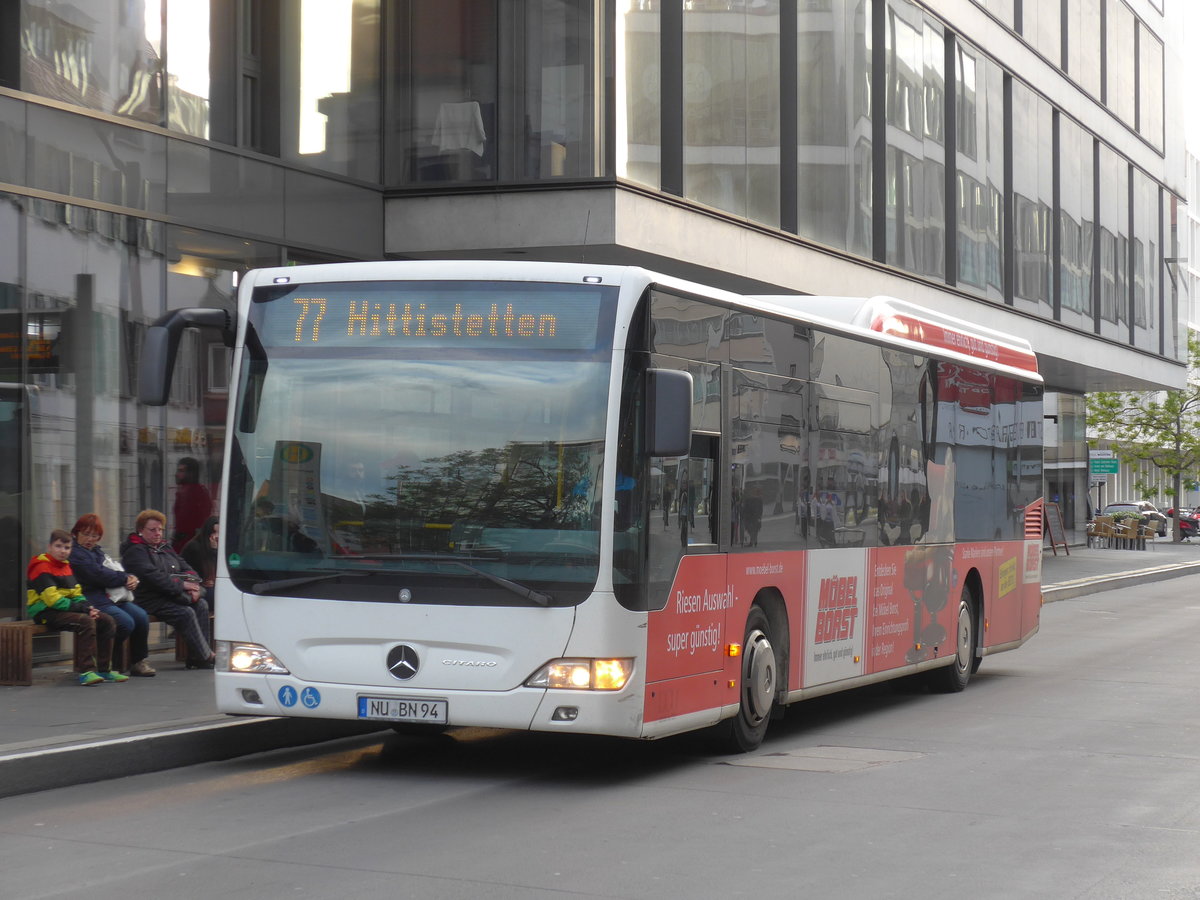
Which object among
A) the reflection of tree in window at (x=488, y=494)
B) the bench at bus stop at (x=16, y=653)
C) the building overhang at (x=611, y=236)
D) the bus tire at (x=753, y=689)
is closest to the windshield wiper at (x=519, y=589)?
the reflection of tree in window at (x=488, y=494)

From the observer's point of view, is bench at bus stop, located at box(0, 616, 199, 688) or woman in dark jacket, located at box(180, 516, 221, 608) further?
woman in dark jacket, located at box(180, 516, 221, 608)

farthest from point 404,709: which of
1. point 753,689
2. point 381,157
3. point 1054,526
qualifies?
→ point 1054,526

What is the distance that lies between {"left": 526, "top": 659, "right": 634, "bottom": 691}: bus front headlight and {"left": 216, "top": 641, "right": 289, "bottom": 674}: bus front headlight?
1489mm

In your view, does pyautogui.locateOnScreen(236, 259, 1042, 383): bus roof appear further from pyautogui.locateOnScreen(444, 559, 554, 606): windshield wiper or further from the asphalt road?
the asphalt road

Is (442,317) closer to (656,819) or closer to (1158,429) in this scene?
(656,819)

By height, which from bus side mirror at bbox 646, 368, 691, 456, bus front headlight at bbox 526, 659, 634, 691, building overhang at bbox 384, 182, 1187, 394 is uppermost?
building overhang at bbox 384, 182, 1187, 394

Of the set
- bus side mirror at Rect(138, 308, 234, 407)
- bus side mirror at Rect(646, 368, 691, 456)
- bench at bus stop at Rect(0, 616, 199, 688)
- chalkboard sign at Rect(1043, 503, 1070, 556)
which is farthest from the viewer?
chalkboard sign at Rect(1043, 503, 1070, 556)

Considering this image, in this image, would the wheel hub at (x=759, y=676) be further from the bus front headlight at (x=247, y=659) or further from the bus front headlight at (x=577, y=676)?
the bus front headlight at (x=247, y=659)

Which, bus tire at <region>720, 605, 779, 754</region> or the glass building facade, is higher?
the glass building facade

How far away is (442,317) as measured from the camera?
30.5 ft

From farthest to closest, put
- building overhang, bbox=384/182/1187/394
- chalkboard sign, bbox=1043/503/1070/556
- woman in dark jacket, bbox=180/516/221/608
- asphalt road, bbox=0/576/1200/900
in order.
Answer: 1. chalkboard sign, bbox=1043/503/1070/556
2. building overhang, bbox=384/182/1187/394
3. woman in dark jacket, bbox=180/516/221/608
4. asphalt road, bbox=0/576/1200/900

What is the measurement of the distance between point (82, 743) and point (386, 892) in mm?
3541

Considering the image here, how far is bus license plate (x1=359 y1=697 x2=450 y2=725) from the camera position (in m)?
8.98

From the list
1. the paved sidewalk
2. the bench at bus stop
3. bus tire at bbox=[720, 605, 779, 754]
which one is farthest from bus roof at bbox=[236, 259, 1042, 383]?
the bench at bus stop
